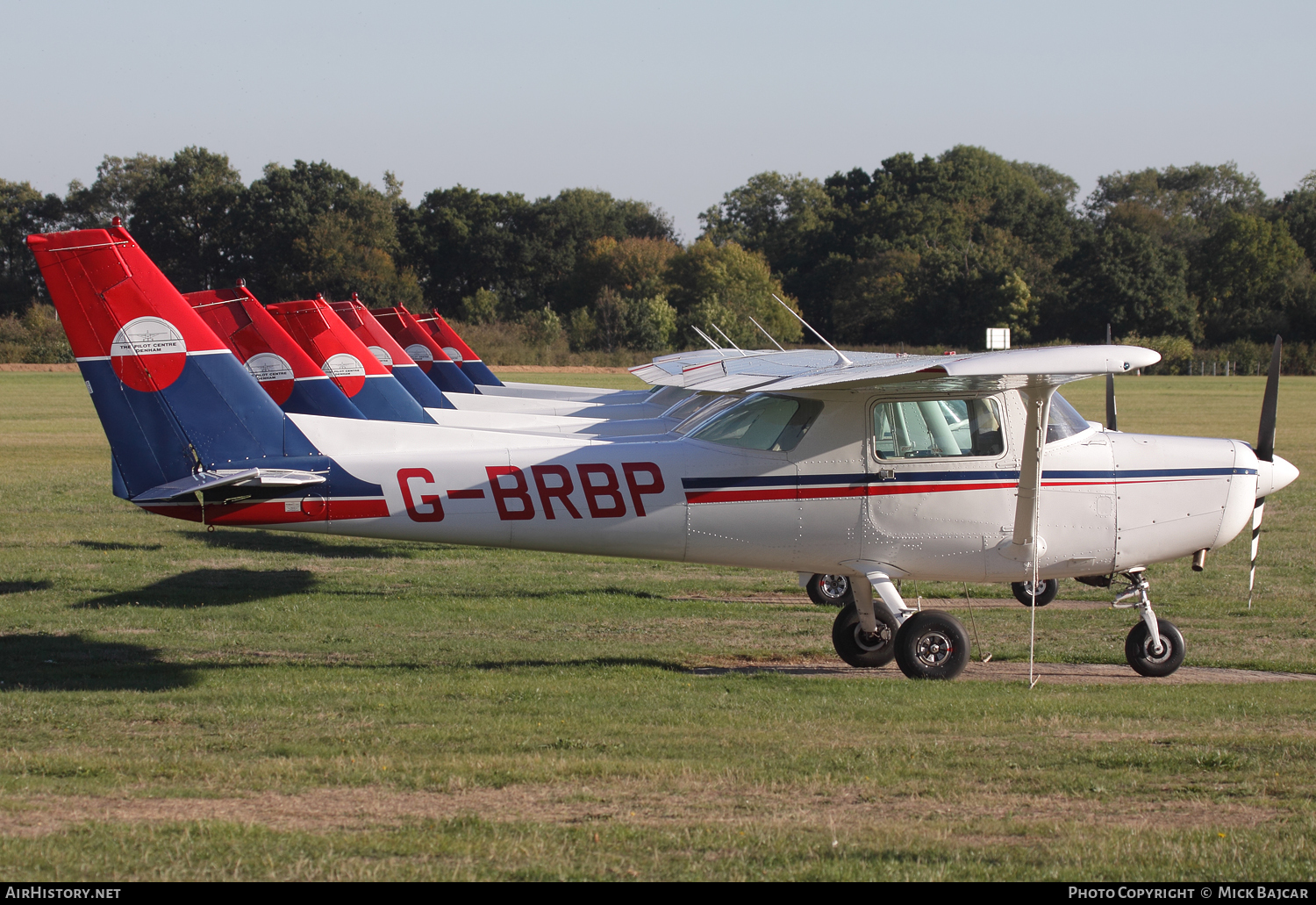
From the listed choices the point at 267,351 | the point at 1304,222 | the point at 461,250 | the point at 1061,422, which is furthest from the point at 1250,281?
the point at 267,351

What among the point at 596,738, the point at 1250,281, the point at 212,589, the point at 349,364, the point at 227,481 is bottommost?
the point at 212,589

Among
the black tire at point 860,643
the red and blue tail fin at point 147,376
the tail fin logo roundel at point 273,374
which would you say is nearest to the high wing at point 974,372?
the black tire at point 860,643

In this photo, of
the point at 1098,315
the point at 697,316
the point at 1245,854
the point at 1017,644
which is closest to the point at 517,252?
the point at 697,316

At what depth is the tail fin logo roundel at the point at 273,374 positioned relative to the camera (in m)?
12.4

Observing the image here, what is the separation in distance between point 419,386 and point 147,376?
341 inches

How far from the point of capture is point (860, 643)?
A: 30.3 ft

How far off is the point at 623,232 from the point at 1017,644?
81967 mm

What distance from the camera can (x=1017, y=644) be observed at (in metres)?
9.73

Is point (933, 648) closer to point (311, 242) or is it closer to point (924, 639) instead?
point (924, 639)

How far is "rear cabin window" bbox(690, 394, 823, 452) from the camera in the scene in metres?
8.55

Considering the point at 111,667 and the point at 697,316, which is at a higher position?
the point at 697,316

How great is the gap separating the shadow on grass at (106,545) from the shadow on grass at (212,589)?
1.88m

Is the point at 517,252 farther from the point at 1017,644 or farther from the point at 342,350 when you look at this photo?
the point at 1017,644

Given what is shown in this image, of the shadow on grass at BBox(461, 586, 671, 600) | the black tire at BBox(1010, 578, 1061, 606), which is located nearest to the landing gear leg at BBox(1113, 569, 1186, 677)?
the black tire at BBox(1010, 578, 1061, 606)
